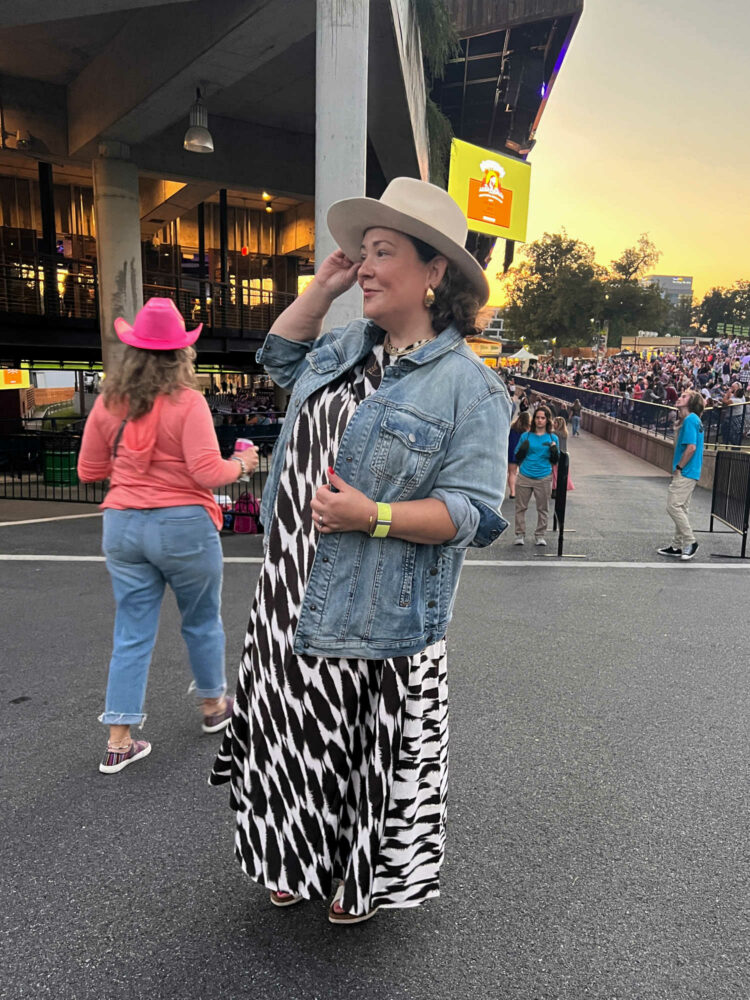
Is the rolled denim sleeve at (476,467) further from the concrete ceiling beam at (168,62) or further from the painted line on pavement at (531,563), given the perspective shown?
the concrete ceiling beam at (168,62)

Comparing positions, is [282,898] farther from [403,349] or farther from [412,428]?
→ [403,349]

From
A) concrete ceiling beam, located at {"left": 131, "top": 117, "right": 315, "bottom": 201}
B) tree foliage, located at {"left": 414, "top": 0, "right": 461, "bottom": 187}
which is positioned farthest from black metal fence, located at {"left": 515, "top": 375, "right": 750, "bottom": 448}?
concrete ceiling beam, located at {"left": 131, "top": 117, "right": 315, "bottom": 201}

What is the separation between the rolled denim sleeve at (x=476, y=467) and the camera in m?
1.91

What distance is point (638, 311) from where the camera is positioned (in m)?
54.3

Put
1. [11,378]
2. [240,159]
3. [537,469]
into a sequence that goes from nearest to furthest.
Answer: [537,469]
[240,159]
[11,378]

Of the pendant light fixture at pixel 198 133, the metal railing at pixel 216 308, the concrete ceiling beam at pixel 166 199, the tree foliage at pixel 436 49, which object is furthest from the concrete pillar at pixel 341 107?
the concrete ceiling beam at pixel 166 199

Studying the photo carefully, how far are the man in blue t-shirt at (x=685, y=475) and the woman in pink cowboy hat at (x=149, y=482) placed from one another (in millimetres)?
6550

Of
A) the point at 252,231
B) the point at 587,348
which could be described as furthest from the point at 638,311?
the point at 252,231

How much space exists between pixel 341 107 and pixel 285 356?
6.08 metres

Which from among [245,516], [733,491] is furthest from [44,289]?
[733,491]

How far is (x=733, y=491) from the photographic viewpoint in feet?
29.4

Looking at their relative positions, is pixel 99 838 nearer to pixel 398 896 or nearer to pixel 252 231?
pixel 398 896

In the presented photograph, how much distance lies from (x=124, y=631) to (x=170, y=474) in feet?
2.41

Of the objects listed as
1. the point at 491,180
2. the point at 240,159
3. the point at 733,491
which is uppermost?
the point at 240,159
